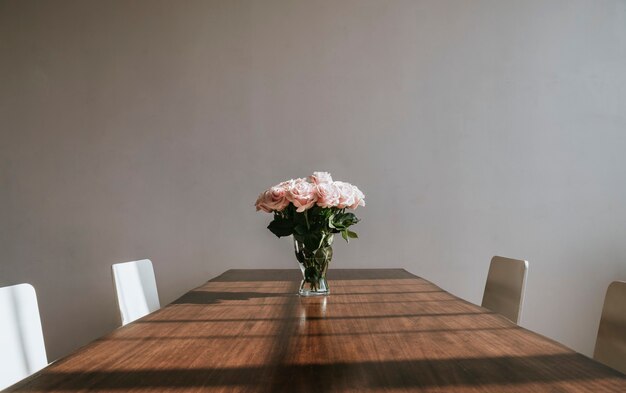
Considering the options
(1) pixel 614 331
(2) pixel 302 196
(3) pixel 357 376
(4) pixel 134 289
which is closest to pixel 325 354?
(3) pixel 357 376

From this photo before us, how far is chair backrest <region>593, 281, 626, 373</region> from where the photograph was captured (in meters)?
1.39

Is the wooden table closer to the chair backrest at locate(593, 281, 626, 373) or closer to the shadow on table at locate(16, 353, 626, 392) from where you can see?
the shadow on table at locate(16, 353, 626, 392)

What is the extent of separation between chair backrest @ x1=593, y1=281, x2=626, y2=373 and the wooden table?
0.89 ft

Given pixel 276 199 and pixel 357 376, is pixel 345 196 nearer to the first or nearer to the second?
pixel 276 199

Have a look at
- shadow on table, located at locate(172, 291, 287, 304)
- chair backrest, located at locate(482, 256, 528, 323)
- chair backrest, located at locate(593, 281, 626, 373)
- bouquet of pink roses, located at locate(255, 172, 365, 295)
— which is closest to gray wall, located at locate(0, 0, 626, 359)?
chair backrest, located at locate(482, 256, 528, 323)

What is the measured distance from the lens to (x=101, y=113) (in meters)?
3.74

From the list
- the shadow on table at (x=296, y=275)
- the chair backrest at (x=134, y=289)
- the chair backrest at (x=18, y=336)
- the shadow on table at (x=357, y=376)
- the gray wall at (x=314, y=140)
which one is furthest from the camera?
the gray wall at (x=314, y=140)

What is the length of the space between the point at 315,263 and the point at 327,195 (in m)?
0.27

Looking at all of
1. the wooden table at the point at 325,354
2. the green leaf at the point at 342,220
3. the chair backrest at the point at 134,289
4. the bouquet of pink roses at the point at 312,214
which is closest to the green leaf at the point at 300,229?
the bouquet of pink roses at the point at 312,214

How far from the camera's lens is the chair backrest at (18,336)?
1296 mm

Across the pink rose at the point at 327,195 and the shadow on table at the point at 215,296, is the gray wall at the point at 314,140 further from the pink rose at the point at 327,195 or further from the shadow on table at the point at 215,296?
the pink rose at the point at 327,195

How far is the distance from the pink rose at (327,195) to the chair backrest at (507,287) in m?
0.86

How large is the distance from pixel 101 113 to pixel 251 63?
1082 mm

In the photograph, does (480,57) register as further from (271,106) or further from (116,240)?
(116,240)
